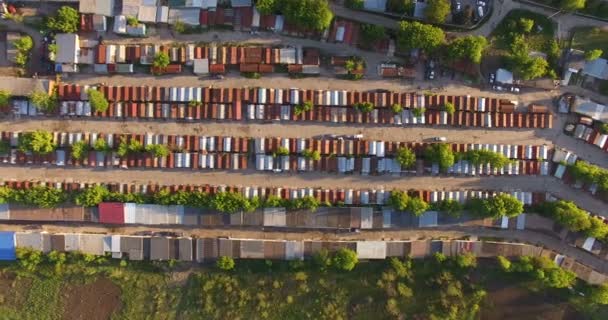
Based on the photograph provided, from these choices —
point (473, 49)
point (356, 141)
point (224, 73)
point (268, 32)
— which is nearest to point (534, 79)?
point (473, 49)

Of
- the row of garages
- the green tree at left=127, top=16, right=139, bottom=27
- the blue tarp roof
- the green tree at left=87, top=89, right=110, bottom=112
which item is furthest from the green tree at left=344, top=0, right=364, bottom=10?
the blue tarp roof

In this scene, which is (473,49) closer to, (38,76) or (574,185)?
(574,185)

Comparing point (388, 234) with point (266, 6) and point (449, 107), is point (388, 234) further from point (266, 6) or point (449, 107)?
point (266, 6)

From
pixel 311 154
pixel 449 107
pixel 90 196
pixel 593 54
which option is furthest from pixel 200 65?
pixel 593 54

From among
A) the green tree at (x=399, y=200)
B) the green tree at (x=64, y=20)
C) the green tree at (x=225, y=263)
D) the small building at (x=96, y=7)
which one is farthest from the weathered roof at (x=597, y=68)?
the green tree at (x=64, y=20)

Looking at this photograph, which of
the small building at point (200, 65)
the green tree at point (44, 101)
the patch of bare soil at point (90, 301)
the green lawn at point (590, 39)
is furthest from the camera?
the green lawn at point (590, 39)

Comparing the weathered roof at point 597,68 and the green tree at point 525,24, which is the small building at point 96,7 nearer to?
the green tree at point 525,24
